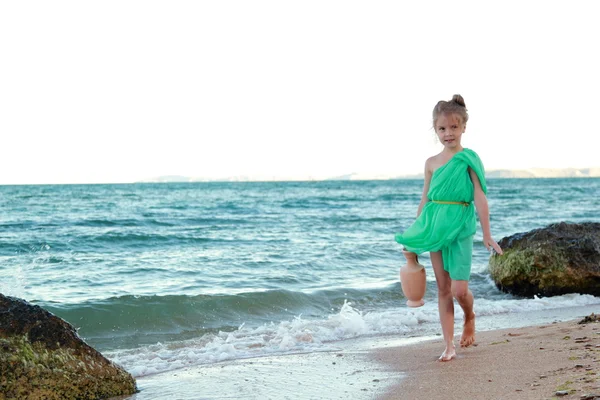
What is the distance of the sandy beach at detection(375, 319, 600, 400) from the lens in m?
3.26

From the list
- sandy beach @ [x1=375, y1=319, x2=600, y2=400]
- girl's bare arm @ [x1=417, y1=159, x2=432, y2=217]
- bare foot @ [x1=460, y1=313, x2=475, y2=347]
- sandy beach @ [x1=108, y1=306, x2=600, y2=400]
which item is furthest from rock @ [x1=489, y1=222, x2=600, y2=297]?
girl's bare arm @ [x1=417, y1=159, x2=432, y2=217]

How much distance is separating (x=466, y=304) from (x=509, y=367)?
65 cm

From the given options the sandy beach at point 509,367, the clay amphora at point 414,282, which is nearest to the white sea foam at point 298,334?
the sandy beach at point 509,367

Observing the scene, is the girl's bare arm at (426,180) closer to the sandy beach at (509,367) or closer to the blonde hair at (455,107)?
the blonde hair at (455,107)

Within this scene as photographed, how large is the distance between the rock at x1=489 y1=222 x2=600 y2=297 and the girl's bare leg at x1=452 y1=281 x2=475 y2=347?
420cm

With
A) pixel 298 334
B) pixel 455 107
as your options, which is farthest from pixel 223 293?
pixel 455 107

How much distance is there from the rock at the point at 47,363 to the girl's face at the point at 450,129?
2702 millimetres

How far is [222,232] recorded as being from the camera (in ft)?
59.3

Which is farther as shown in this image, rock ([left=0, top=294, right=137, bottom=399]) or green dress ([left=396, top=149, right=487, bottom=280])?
green dress ([left=396, top=149, right=487, bottom=280])

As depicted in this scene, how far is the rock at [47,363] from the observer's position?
3.76 meters

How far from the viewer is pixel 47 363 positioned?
388cm

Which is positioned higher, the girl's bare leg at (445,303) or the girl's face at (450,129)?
the girl's face at (450,129)

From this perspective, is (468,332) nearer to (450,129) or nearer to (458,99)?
(450,129)

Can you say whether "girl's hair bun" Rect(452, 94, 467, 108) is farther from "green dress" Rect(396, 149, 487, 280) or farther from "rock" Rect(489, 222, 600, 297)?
"rock" Rect(489, 222, 600, 297)
